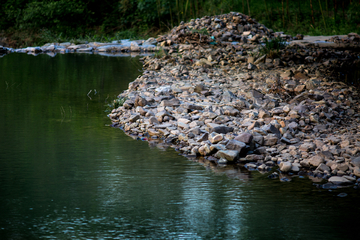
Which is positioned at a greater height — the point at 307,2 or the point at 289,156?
the point at 307,2

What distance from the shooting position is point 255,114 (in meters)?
5.51

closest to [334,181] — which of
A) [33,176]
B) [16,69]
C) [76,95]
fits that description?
[33,176]

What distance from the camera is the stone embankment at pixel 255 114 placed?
4.23 metres

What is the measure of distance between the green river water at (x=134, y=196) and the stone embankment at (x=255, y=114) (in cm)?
30

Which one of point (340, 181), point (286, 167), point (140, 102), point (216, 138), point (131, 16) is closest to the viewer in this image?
point (340, 181)

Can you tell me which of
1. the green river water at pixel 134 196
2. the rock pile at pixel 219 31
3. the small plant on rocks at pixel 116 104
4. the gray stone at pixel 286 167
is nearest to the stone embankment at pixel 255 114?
the gray stone at pixel 286 167

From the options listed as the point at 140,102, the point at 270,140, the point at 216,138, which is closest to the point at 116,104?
the point at 140,102

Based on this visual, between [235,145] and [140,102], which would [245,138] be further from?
[140,102]

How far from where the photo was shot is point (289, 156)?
14.1 ft

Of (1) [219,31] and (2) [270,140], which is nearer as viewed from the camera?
(2) [270,140]

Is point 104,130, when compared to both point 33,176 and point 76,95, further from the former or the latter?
point 76,95

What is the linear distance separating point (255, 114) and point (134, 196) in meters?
2.58

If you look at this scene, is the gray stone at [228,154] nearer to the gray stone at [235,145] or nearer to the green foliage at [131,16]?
the gray stone at [235,145]

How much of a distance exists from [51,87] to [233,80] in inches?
149
